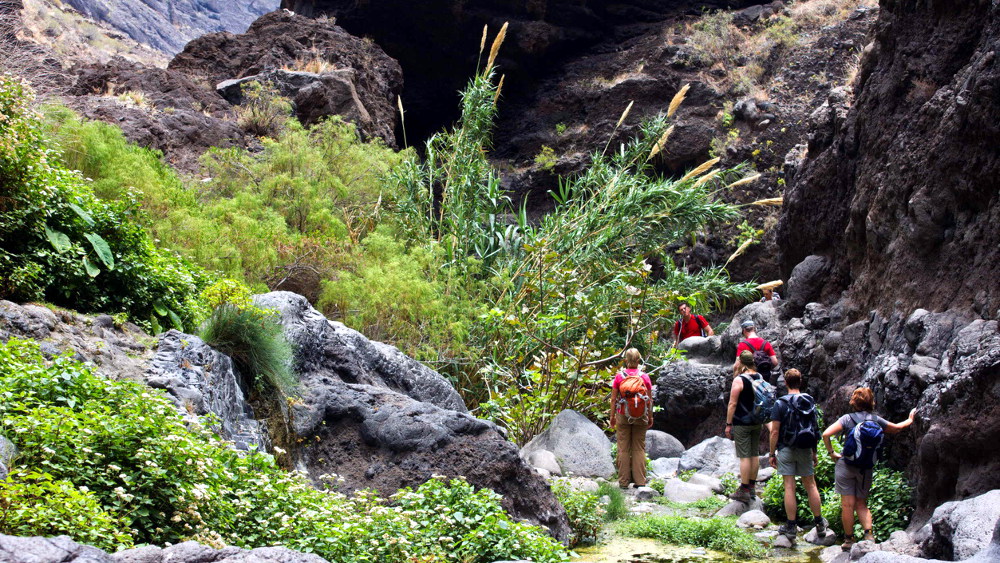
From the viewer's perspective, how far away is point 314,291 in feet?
33.4

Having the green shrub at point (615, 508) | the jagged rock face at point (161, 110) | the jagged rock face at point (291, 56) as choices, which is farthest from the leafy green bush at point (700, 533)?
the jagged rock face at point (291, 56)

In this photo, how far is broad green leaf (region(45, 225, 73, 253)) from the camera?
219 inches

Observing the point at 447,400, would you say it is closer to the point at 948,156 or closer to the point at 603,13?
the point at 948,156

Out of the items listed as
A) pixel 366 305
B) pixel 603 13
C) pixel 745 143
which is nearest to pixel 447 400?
pixel 366 305

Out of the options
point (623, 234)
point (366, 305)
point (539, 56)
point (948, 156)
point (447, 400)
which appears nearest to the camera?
point (948, 156)

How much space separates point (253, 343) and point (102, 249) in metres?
1.32

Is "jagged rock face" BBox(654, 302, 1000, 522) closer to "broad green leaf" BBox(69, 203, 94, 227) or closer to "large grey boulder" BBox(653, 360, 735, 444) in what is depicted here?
"large grey boulder" BBox(653, 360, 735, 444)

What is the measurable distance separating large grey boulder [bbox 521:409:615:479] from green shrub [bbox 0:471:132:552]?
5.53 m

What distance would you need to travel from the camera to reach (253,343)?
5836 millimetres

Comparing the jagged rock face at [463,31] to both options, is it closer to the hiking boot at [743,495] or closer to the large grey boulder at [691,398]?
the large grey boulder at [691,398]

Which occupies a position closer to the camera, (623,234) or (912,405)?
(912,405)

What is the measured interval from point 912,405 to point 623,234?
520 centimetres

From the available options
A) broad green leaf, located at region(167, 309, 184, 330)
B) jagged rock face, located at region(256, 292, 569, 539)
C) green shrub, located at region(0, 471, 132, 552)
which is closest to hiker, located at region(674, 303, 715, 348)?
jagged rock face, located at region(256, 292, 569, 539)

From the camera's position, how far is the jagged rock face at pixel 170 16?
154 ft
